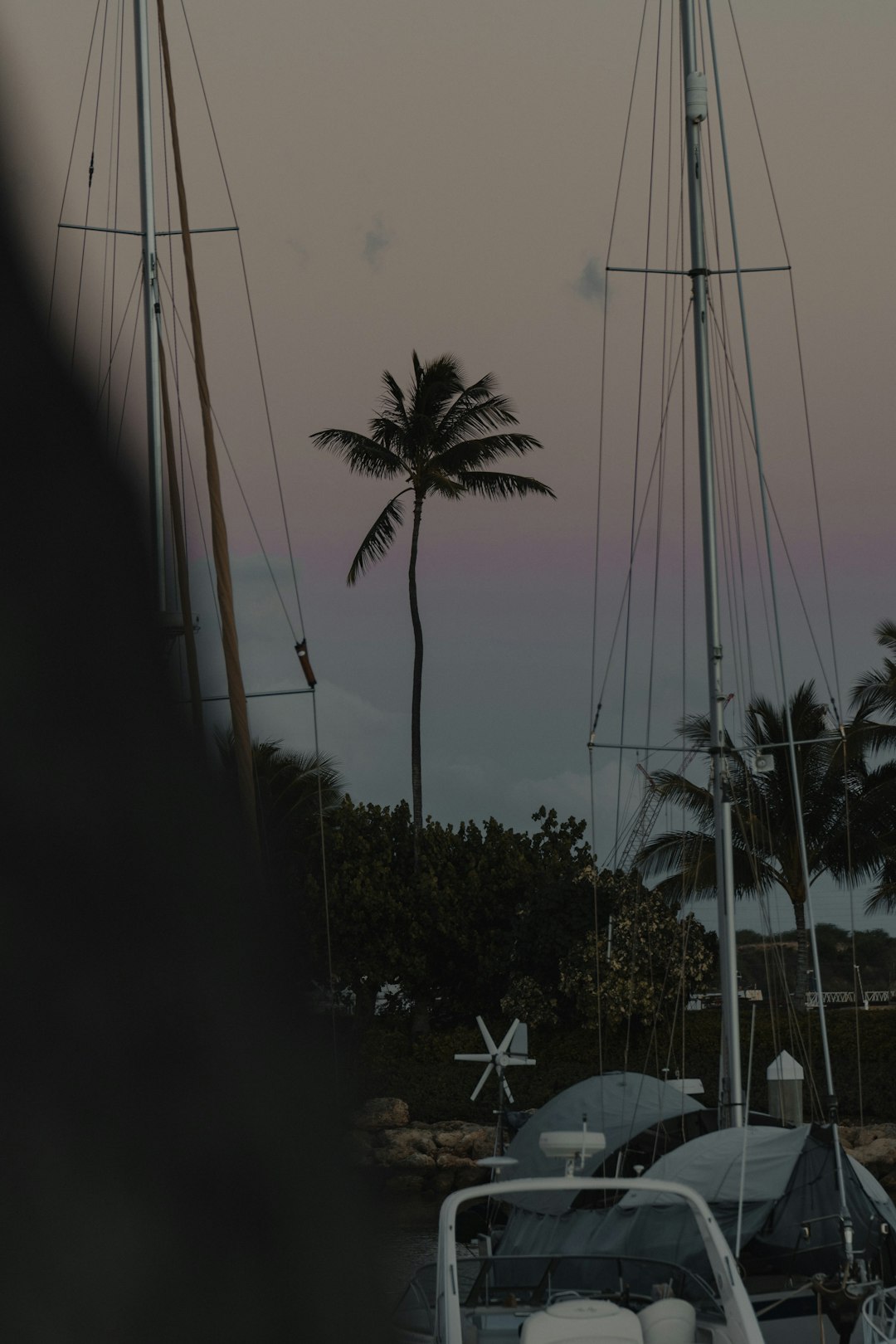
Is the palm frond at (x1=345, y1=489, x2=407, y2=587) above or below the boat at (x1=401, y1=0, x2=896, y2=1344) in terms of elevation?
above

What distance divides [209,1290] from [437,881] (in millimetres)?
40503

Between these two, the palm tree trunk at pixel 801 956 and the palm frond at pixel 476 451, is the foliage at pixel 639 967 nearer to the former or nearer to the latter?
the palm tree trunk at pixel 801 956

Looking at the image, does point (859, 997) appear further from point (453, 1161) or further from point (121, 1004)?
point (121, 1004)

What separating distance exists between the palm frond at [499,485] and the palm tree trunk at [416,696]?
5.43 feet

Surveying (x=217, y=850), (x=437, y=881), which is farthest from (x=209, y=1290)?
(x=437, y=881)

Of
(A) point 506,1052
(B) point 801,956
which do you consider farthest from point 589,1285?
(B) point 801,956

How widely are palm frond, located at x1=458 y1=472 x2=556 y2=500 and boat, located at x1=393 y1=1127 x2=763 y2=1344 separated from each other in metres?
29.1

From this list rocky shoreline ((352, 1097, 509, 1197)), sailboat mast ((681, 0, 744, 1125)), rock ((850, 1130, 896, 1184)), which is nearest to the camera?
sailboat mast ((681, 0, 744, 1125))

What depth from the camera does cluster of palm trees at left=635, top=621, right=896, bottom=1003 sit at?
118ft

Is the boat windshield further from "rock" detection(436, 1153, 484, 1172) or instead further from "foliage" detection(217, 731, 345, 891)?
"rock" detection(436, 1153, 484, 1172)

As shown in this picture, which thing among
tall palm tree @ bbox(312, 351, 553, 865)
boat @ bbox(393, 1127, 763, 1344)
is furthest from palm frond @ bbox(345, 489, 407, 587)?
boat @ bbox(393, 1127, 763, 1344)

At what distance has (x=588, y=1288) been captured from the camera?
483 inches

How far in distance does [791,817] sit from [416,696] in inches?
482

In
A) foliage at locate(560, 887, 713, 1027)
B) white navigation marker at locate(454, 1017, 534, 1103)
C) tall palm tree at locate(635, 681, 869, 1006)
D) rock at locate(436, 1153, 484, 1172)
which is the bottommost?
rock at locate(436, 1153, 484, 1172)
